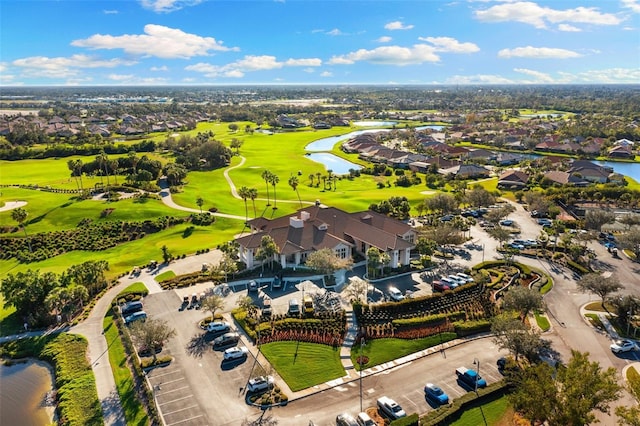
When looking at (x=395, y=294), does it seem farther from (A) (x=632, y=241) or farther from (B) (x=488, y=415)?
(A) (x=632, y=241)

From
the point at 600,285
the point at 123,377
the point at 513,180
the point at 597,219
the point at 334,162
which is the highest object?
→ the point at 597,219

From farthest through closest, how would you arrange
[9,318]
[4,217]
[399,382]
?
[4,217] → [9,318] → [399,382]

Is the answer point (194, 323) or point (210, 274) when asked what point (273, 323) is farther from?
point (210, 274)

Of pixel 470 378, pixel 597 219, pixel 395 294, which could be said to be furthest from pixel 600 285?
pixel 597 219

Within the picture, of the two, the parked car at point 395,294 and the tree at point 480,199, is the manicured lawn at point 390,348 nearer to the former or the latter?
the parked car at point 395,294

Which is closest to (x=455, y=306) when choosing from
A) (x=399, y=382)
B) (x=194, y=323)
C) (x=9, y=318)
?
(x=399, y=382)
